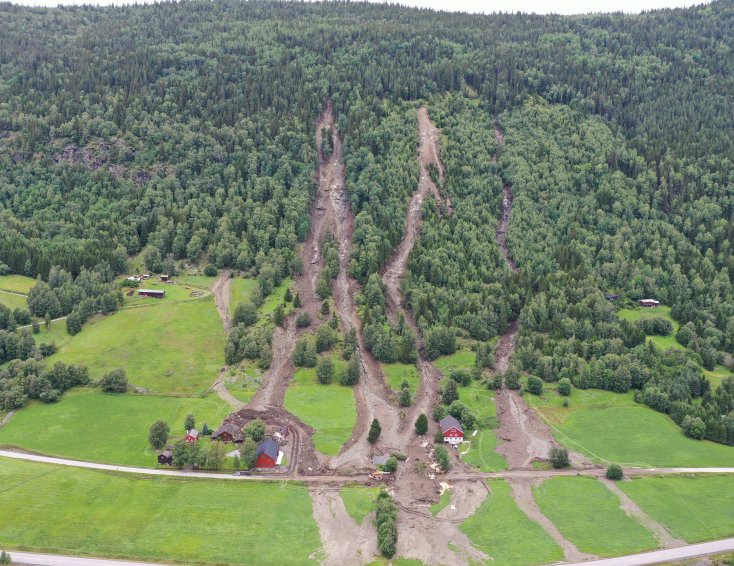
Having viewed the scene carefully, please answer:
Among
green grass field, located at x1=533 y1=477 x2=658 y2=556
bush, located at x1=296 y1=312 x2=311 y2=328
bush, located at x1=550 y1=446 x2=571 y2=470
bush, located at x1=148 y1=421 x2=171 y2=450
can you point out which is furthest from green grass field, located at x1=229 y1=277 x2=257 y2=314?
green grass field, located at x1=533 y1=477 x2=658 y2=556

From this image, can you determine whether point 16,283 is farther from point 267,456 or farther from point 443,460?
point 443,460

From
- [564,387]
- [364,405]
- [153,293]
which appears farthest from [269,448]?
[153,293]

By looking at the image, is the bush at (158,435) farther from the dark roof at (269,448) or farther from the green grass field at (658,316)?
the green grass field at (658,316)

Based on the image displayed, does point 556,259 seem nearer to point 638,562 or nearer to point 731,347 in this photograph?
point 731,347

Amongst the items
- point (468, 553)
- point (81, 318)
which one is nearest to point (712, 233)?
point (468, 553)

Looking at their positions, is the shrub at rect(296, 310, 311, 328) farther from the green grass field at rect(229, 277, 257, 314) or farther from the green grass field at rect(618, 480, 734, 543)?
the green grass field at rect(618, 480, 734, 543)

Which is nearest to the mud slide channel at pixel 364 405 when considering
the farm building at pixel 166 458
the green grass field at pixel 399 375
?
the green grass field at pixel 399 375

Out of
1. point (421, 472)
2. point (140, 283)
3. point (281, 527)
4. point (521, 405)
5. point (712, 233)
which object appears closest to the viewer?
point (281, 527)
